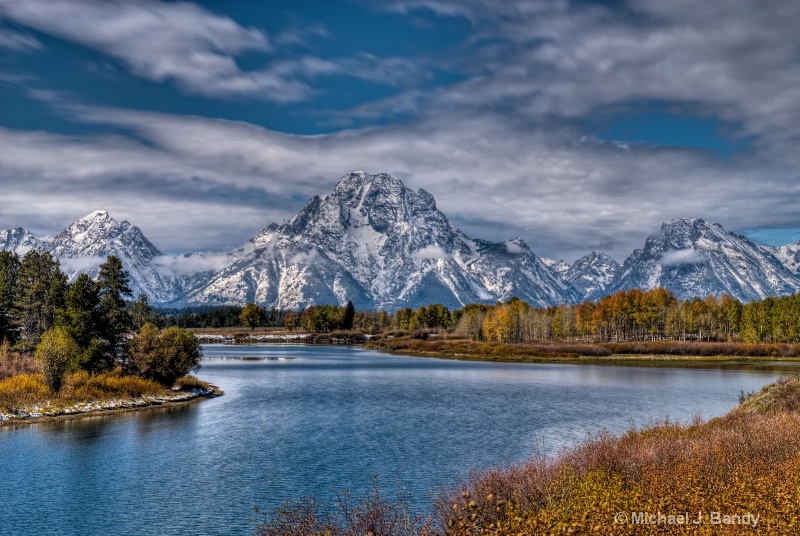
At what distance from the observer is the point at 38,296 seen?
8406cm

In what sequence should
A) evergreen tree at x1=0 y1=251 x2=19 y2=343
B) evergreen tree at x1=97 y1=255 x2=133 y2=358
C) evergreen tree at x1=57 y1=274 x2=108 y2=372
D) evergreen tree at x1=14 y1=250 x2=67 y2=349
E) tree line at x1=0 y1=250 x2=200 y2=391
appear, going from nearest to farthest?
tree line at x1=0 y1=250 x2=200 y2=391, evergreen tree at x1=57 y1=274 x2=108 y2=372, evergreen tree at x1=97 y1=255 x2=133 y2=358, evergreen tree at x1=14 y1=250 x2=67 y2=349, evergreen tree at x1=0 y1=251 x2=19 y2=343

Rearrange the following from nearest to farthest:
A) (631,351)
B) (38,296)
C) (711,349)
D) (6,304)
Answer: (38,296) < (6,304) < (711,349) < (631,351)

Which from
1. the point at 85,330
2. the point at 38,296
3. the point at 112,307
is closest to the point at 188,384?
the point at 112,307

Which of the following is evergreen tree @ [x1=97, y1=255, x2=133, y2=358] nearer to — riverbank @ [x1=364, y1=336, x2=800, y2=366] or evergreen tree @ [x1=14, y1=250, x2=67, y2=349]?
evergreen tree @ [x1=14, y1=250, x2=67, y2=349]

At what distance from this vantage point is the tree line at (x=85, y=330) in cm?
6203

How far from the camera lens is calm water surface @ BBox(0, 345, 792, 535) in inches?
1169

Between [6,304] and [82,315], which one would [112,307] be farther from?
[6,304]

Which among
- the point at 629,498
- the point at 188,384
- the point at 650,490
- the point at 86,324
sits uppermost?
the point at 86,324

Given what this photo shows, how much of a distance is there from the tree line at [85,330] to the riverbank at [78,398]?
1.99m

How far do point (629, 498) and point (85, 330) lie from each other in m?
66.8

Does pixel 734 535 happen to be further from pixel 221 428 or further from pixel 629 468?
pixel 221 428

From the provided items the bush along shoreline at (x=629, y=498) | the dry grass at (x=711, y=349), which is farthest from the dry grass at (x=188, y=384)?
the dry grass at (x=711, y=349)

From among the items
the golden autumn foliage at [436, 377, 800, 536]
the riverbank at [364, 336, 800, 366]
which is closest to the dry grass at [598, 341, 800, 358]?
the riverbank at [364, 336, 800, 366]

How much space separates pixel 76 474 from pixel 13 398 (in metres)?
27.8
